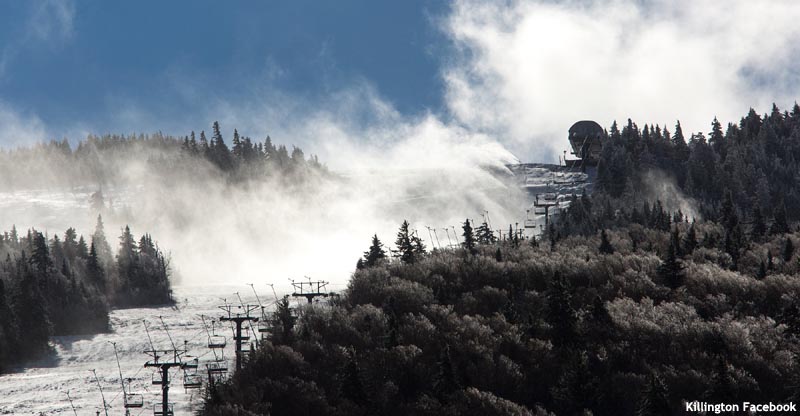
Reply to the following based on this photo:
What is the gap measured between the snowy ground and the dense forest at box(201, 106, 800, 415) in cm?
1642

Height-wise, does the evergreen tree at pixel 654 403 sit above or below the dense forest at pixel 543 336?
below

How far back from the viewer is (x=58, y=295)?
17125 cm

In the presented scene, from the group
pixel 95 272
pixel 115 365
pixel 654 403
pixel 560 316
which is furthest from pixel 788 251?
pixel 95 272

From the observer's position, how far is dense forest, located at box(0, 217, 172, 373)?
148250 mm

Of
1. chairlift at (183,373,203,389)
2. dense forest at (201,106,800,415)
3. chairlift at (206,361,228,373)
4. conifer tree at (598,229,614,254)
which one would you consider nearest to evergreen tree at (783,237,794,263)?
dense forest at (201,106,800,415)

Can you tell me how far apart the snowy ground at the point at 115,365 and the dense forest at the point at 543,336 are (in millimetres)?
16424

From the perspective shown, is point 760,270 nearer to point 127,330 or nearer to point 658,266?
point 658,266

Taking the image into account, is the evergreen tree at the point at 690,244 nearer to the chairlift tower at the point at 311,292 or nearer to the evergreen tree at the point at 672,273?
the evergreen tree at the point at 672,273

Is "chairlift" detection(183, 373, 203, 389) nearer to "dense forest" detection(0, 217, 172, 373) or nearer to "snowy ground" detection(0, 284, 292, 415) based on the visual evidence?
"snowy ground" detection(0, 284, 292, 415)

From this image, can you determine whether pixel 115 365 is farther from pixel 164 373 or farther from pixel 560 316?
pixel 560 316

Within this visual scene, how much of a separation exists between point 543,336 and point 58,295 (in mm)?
104135

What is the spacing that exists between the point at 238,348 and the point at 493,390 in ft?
95.9

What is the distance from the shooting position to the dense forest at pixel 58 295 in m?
148

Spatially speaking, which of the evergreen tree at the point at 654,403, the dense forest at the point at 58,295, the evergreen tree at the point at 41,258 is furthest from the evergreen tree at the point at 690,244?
the evergreen tree at the point at 41,258
